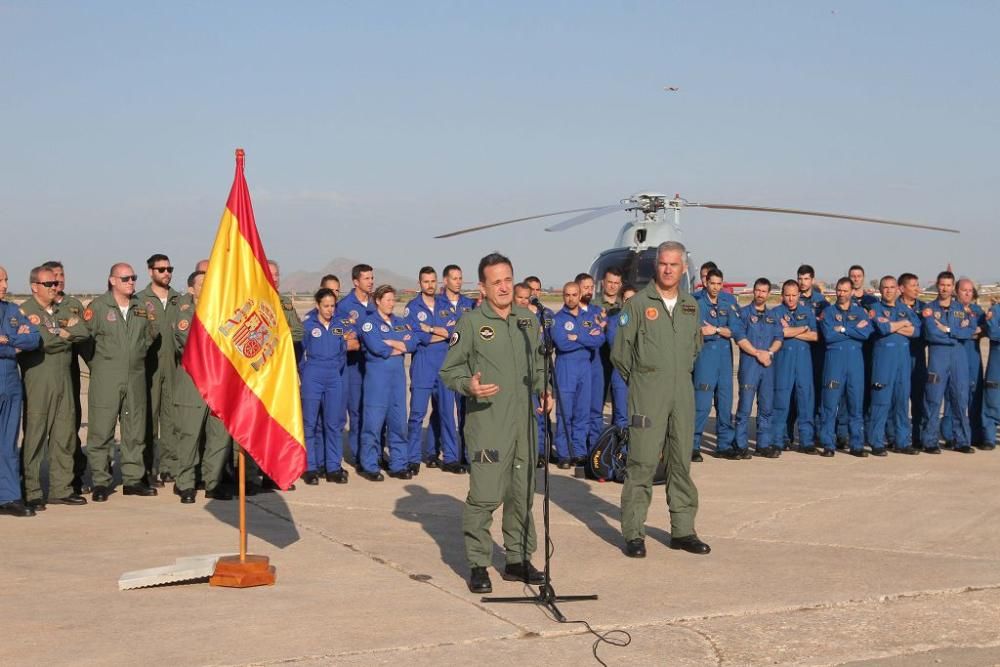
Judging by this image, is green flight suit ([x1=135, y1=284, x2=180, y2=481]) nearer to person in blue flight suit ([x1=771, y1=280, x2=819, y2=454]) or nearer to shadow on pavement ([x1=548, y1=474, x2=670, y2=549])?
shadow on pavement ([x1=548, y1=474, x2=670, y2=549])

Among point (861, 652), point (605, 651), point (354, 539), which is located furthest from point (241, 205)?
point (861, 652)

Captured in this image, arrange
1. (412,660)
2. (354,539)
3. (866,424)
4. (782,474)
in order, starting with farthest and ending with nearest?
(866,424) → (782,474) → (354,539) → (412,660)

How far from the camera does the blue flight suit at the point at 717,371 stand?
1144cm

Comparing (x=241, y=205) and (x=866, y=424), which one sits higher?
(x=241, y=205)

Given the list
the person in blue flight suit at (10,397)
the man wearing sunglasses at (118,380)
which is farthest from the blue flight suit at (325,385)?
the person in blue flight suit at (10,397)

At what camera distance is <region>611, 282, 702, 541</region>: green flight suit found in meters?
7.18

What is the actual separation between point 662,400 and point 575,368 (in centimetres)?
390

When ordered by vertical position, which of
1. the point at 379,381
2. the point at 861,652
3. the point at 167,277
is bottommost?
the point at 861,652

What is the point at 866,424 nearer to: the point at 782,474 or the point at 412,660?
the point at 782,474

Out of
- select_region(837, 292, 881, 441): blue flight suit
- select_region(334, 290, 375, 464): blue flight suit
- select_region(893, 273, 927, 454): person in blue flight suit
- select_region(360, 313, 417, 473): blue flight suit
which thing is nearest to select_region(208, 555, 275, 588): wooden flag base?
select_region(360, 313, 417, 473): blue flight suit

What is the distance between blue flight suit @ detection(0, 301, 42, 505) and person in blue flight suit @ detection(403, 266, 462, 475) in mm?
3580

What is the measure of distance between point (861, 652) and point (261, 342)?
3.97m

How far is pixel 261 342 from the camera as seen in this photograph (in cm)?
698

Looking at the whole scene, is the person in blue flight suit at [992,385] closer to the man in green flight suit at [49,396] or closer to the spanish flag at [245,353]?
the spanish flag at [245,353]
